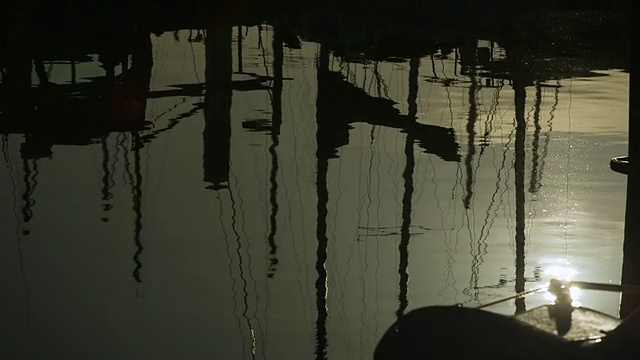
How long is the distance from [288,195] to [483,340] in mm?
10415

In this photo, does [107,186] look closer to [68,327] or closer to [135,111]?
[135,111]

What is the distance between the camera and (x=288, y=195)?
18766 millimetres

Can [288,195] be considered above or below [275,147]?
below

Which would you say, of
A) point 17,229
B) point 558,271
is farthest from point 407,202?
point 17,229

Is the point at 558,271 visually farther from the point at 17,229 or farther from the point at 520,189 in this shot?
the point at 17,229

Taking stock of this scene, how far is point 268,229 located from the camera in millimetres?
16750

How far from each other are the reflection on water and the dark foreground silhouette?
3136 millimetres

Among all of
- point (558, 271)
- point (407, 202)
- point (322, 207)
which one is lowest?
point (558, 271)

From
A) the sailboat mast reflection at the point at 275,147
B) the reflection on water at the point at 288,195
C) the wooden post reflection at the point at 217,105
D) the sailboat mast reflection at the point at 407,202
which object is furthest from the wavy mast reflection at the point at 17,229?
the sailboat mast reflection at the point at 407,202

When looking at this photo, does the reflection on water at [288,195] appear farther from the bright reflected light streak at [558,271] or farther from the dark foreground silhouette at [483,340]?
the dark foreground silhouette at [483,340]

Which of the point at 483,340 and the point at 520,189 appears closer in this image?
the point at 483,340

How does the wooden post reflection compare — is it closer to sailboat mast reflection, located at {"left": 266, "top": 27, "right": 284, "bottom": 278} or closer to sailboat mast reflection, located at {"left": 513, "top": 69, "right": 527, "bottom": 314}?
sailboat mast reflection, located at {"left": 266, "top": 27, "right": 284, "bottom": 278}

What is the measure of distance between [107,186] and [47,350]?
802 centimetres

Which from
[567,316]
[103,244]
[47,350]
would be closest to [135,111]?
[103,244]
